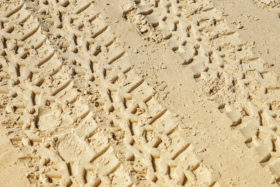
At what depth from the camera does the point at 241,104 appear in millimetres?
3014

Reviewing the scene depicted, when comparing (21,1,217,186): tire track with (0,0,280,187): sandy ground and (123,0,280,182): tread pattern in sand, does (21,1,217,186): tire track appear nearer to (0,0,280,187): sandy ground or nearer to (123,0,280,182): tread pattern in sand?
(0,0,280,187): sandy ground

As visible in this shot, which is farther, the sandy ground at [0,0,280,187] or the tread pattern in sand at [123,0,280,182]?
the tread pattern in sand at [123,0,280,182]

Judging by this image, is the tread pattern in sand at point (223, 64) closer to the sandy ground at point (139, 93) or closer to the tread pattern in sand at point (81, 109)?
the sandy ground at point (139, 93)

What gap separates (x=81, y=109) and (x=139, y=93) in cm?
45

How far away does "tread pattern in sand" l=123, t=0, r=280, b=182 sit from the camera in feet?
9.43

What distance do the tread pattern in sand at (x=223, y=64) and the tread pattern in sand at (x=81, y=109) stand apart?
1.32ft

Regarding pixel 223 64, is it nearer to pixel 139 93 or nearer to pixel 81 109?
pixel 139 93

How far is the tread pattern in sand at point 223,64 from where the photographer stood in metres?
2.87

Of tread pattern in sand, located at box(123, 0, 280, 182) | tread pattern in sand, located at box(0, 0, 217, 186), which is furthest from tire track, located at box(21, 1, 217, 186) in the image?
tread pattern in sand, located at box(123, 0, 280, 182)

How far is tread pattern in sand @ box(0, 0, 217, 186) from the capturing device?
269 cm

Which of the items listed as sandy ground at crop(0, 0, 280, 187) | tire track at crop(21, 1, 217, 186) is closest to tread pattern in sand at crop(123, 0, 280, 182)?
sandy ground at crop(0, 0, 280, 187)

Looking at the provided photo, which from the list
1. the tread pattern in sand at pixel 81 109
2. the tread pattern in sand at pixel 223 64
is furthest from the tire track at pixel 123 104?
the tread pattern in sand at pixel 223 64

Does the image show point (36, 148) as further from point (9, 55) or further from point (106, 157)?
point (9, 55)

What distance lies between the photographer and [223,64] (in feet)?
10.7
